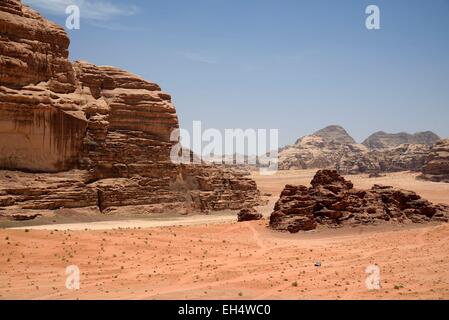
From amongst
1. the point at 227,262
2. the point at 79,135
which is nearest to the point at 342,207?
the point at 227,262

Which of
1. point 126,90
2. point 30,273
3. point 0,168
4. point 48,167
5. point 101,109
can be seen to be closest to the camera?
point 30,273

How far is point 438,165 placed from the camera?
79.9m

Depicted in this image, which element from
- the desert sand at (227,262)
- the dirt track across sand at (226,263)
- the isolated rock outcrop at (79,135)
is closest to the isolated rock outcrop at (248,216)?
the desert sand at (227,262)

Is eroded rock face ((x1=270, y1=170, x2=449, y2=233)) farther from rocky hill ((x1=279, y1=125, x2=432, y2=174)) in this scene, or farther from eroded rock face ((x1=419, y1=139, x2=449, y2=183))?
rocky hill ((x1=279, y1=125, x2=432, y2=174))

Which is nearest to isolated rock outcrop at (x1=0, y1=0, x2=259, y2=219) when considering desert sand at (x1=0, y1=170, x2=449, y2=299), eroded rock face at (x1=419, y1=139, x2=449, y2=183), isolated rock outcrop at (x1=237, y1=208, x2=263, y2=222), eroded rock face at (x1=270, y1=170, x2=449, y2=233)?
desert sand at (x1=0, y1=170, x2=449, y2=299)

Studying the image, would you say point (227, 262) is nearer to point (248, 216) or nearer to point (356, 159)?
point (248, 216)

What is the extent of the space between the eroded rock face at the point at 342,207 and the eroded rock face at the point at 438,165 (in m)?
54.5

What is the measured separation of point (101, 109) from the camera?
1414 inches

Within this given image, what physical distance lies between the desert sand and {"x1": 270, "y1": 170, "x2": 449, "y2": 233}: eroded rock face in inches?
33.4

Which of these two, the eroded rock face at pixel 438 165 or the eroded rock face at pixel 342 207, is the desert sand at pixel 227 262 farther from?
the eroded rock face at pixel 438 165

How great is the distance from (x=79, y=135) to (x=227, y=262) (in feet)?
62.4
